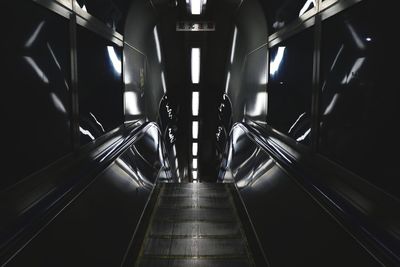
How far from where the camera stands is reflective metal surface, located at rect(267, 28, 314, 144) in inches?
136

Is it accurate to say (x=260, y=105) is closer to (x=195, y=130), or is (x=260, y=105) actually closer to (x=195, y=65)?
(x=195, y=65)

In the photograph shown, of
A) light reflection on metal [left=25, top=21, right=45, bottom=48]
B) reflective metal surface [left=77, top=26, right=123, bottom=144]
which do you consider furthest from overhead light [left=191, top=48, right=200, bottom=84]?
light reflection on metal [left=25, top=21, right=45, bottom=48]

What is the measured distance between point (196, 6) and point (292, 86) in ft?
11.8

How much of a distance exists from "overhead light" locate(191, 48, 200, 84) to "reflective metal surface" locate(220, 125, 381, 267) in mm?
5235

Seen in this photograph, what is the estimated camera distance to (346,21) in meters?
2.53

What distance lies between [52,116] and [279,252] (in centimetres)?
194

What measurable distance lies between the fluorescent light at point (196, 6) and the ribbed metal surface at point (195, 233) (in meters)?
3.42

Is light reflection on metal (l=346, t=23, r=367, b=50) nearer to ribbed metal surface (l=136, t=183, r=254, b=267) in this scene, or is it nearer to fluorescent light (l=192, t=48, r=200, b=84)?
ribbed metal surface (l=136, t=183, r=254, b=267)

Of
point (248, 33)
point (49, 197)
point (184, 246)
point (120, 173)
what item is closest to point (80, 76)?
point (120, 173)

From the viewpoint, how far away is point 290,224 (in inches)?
107

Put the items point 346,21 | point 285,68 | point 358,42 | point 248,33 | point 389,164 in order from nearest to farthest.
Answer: point 389,164 → point 358,42 → point 346,21 → point 285,68 → point 248,33

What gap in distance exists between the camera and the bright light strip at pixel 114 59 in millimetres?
4609

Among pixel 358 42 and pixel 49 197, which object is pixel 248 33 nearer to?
pixel 358 42

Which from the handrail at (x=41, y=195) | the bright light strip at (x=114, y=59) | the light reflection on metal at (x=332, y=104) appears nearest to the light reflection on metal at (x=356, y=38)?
the light reflection on metal at (x=332, y=104)
